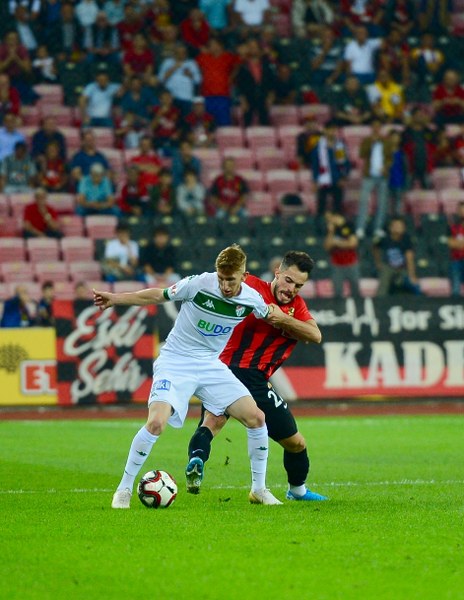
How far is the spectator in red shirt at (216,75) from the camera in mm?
23953

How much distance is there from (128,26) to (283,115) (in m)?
3.46

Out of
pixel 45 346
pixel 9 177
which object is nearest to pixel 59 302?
pixel 45 346

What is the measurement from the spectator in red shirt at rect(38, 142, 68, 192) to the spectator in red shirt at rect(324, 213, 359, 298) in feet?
15.9

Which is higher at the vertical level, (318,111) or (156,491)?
(318,111)

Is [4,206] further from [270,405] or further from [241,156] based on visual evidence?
[270,405]

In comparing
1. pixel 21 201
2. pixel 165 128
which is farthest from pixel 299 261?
pixel 165 128

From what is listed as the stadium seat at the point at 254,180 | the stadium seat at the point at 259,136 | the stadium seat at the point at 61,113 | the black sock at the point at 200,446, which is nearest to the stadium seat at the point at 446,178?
the stadium seat at the point at 259,136

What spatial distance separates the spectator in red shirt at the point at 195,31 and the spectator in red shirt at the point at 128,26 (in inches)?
34.3

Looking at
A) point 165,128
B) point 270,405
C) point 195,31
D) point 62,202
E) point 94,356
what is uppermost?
point 195,31

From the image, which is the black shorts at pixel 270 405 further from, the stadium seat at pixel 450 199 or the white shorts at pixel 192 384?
the stadium seat at pixel 450 199

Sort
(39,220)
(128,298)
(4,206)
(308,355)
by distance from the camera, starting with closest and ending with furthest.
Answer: (128,298) → (308,355) → (39,220) → (4,206)

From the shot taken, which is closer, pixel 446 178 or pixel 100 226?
pixel 100 226

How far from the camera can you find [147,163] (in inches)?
882

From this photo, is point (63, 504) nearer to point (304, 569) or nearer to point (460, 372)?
point (304, 569)
